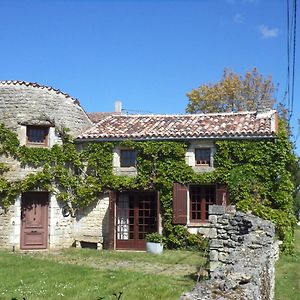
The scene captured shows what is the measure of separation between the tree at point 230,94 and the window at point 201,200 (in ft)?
58.5

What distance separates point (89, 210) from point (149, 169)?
3256 millimetres

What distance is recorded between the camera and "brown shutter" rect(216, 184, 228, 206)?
697 inches

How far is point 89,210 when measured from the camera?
19.2 m

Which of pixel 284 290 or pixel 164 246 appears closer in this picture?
pixel 284 290

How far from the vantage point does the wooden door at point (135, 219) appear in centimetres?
1869

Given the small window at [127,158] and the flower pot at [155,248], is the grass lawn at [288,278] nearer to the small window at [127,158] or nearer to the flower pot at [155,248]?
the flower pot at [155,248]

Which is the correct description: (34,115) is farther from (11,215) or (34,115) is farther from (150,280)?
(150,280)

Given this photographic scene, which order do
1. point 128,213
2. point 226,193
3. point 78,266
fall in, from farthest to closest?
point 128,213
point 226,193
point 78,266

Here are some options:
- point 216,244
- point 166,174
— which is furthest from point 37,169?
point 216,244

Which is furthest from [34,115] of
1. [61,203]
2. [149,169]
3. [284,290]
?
[284,290]

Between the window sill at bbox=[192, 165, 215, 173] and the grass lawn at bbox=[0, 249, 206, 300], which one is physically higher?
the window sill at bbox=[192, 165, 215, 173]

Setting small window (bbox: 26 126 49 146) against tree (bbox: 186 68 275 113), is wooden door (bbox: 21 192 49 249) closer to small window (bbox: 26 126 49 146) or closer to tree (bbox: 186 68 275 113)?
small window (bbox: 26 126 49 146)

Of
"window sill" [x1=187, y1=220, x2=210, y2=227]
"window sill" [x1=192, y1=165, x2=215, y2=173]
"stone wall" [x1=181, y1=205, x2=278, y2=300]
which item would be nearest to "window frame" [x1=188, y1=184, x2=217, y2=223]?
"window sill" [x1=187, y1=220, x2=210, y2=227]

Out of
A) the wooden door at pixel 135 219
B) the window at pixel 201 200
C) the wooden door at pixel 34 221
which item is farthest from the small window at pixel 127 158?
the wooden door at pixel 34 221
